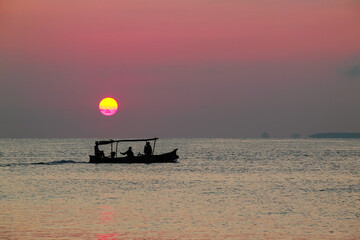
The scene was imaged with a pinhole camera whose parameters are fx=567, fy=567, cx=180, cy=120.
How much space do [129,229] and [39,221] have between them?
472 centimetres

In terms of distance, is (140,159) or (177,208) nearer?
(177,208)

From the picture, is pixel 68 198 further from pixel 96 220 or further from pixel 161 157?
pixel 161 157

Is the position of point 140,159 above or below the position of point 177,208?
above

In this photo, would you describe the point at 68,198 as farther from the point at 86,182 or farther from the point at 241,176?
the point at 241,176

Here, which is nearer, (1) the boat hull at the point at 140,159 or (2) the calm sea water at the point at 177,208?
(2) the calm sea water at the point at 177,208

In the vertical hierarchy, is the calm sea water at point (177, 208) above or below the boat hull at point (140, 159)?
below

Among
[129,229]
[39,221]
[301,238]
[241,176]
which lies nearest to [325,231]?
[301,238]

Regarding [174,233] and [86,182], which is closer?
[174,233]

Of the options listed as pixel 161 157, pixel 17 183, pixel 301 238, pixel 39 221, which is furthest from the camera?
pixel 161 157

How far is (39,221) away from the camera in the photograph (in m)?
26.7

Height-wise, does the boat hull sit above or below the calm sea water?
above

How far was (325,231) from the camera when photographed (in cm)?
2488

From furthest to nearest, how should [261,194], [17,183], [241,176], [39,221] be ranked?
[241,176] → [17,183] → [261,194] → [39,221]

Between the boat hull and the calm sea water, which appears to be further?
the boat hull
